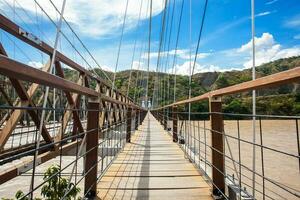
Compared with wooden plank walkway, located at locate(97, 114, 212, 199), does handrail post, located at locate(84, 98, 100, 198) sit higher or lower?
higher

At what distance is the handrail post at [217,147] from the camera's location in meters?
1.62

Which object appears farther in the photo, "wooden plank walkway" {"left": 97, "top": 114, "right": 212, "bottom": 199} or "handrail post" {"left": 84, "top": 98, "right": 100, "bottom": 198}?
"wooden plank walkway" {"left": 97, "top": 114, "right": 212, "bottom": 199}

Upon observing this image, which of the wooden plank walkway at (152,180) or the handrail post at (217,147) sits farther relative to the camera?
the wooden plank walkway at (152,180)

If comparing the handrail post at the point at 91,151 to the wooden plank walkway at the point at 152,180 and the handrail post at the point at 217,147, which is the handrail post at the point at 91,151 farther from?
the handrail post at the point at 217,147

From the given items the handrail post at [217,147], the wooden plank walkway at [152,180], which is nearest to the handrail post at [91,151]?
the wooden plank walkway at [152,180]

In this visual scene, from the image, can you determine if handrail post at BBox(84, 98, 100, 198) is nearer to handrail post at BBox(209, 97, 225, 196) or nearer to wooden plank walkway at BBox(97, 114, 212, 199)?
wooden plank walkway at BBox(97, 114, 212, 199)

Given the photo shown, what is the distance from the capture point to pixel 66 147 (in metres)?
3.04

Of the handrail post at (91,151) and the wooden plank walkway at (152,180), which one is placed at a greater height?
the handrail post at (91,151)

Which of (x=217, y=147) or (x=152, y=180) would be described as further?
(x=152, y=180)

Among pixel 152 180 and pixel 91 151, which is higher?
pixel 91 151

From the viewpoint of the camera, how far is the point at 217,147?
1628 millimetres

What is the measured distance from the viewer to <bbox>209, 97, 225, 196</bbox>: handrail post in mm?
1617

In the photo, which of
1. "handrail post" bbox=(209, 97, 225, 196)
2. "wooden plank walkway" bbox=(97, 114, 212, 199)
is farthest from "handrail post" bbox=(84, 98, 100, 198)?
"handrail post" bbox=(209, 97, 225, 196)

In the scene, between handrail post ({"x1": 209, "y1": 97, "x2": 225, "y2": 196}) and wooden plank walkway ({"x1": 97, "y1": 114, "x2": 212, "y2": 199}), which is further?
wooden plank walkway ({"x1": 97, "y1": 114, "x2": 212, "y2": 199})
